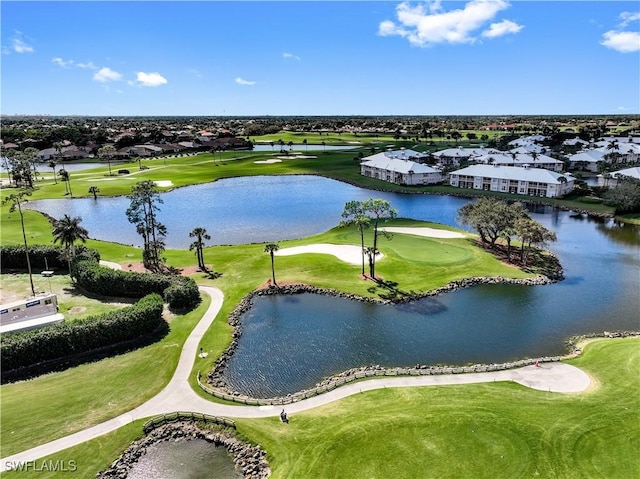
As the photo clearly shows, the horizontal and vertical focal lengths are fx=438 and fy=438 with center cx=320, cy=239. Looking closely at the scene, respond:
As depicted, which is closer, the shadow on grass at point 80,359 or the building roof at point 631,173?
the shadow on grass at point 80,359

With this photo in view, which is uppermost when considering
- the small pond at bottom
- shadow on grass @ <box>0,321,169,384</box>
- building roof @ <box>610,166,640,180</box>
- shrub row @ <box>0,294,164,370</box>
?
building roof @ <box>610,166,640,180</box>

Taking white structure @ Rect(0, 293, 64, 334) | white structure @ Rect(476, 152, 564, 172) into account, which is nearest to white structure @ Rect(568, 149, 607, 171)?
white structure @ Rect(476, 152, 564, 172)

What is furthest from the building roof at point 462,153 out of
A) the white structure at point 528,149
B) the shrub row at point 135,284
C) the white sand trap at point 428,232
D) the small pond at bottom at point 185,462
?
the small pond at bottom at point 185,462

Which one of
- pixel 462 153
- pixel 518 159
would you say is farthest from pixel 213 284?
pixel 462 153

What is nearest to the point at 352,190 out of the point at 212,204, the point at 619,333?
the point at 212,204

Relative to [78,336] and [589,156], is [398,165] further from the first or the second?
[78,336]

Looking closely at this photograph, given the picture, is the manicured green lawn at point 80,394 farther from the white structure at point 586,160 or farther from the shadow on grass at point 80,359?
the white structure at point 586,160

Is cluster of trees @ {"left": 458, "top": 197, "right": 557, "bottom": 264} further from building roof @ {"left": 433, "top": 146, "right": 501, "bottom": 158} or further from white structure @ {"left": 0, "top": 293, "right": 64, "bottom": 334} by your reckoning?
building roof @ {"left": 433, "top": 146, "right": 501, "bottom": 158}
